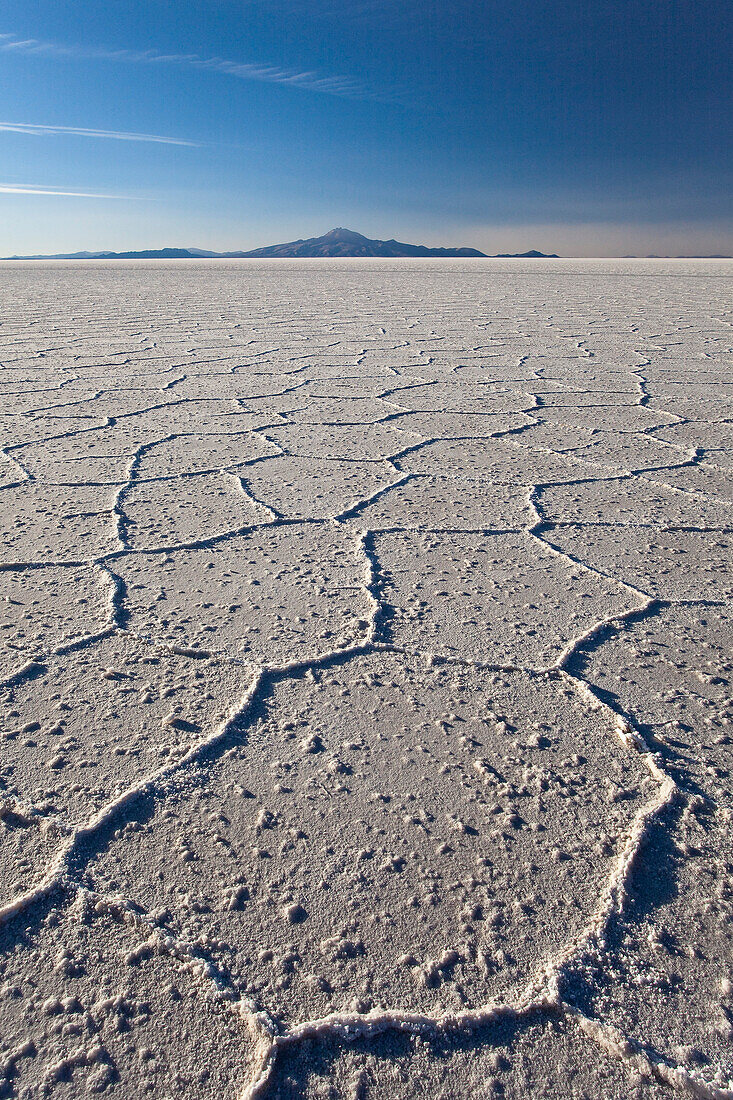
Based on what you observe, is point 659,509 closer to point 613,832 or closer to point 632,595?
point 632,595

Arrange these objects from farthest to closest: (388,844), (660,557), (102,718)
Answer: (660,557) → (102,718) → (388,844)

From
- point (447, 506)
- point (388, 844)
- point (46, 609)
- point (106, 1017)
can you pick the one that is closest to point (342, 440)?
point (447, 506)

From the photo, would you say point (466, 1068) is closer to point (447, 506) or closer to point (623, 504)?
point (447, 506)

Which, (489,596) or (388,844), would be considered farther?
(489,596)

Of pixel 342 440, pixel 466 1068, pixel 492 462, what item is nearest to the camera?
pixel 466 1068

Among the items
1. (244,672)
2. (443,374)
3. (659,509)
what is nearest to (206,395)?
(443,374)

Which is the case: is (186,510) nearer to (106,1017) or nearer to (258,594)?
(258,594)

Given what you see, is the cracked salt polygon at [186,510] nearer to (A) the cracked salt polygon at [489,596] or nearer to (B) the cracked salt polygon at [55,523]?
(B) the cracked salt polygon at [55,523]
